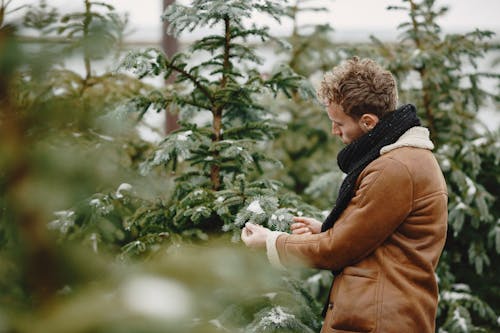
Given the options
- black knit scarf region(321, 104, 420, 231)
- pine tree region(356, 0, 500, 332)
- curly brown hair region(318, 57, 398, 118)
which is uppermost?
curly brown hair region(318, 57, 398, 118)

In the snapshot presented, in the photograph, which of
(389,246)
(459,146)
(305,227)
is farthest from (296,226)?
(459,146)

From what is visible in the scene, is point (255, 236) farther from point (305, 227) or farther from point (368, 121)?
point (368, 121)

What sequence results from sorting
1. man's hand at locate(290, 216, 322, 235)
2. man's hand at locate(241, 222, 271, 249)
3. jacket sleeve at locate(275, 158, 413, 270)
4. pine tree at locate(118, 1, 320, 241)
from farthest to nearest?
pine tree at locate(118, 1, 320, 241), man's hand at locate(290, 216, 322, 235), man's hand at locate(241, 222, 271, 249), jacket sleeve at locate(275, 158, 413, 270)

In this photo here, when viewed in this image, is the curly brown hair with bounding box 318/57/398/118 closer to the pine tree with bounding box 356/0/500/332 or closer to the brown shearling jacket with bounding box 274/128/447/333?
the brown shearling jacket with bounding box 274/128/447/333

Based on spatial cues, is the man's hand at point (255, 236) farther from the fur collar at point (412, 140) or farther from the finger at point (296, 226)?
the fur collar at point (412, 140)

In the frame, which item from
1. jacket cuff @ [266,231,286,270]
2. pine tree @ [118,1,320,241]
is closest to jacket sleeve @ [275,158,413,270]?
jacket cuff @ [266,231,286,270]

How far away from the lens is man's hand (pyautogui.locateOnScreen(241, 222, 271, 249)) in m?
1.89

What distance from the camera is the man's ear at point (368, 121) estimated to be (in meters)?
1.86

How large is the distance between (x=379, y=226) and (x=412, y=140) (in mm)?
333

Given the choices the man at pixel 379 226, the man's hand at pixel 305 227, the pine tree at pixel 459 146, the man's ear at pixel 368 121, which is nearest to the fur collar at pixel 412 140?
the man at pixel 379 226

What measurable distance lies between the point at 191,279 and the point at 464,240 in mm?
3690

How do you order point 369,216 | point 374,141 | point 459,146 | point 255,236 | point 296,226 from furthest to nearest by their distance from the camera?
point 459,146 → point 296,226 → point 255,236 → point 374,141 → point 369,216

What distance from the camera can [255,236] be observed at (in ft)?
6.34

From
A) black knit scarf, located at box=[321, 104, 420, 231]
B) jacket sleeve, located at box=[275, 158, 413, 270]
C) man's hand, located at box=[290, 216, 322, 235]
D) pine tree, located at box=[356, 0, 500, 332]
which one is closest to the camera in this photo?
jacket sleeve, located at box=[275, 158, 413, 270]
